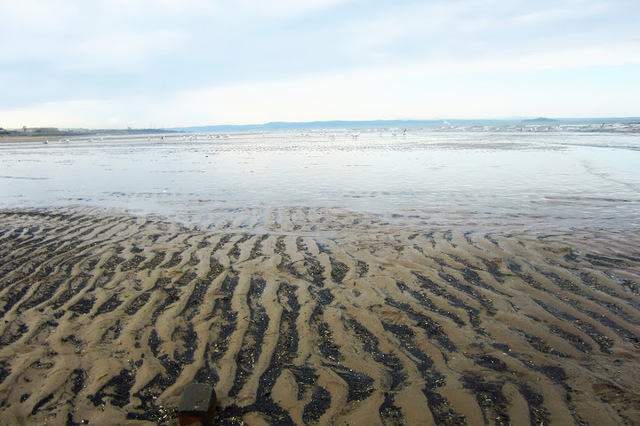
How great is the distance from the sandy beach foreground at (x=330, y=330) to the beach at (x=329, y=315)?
2 cm

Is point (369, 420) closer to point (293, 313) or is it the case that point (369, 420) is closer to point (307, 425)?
point (307, 425)

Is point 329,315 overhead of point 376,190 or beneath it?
beneath

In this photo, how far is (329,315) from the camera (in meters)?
5.37

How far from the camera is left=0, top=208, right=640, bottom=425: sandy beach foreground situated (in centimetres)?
371

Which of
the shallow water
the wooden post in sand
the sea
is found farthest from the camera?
the shallow water

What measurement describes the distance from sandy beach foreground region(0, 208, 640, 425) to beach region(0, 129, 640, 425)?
0.02m

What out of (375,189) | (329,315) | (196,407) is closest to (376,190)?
(375,189)

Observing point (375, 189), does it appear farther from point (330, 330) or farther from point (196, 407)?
point (196, 407)

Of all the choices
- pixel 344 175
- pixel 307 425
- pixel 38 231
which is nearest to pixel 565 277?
pixel 307 425

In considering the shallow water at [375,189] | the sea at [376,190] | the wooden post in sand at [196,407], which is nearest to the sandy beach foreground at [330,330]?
the wooden post in sand at [196,407]

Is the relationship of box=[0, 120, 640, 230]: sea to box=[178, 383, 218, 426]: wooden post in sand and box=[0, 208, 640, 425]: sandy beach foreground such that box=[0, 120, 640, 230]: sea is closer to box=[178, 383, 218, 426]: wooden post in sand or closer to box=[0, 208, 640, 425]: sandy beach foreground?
Answer: box=[0, 208, 640, 425]: sandy beach foreground

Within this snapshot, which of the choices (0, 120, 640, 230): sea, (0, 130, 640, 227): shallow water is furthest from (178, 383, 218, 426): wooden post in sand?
(0, 130, 640, 227): shallow water

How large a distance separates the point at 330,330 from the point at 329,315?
1.22 ft

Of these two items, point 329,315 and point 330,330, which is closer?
point 330,330
